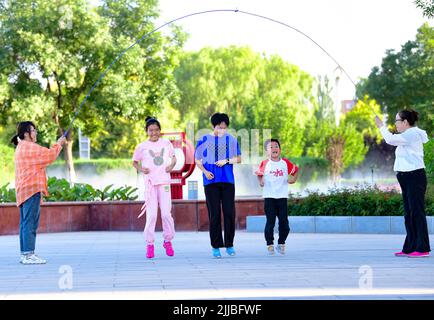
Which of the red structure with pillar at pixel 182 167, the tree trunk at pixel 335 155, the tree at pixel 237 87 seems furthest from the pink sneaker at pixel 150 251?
the tree at pixel 237 87

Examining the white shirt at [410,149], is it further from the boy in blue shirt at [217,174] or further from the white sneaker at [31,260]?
the white sneaker at [31,260]

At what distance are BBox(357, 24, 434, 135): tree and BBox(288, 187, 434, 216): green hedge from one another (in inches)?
1547

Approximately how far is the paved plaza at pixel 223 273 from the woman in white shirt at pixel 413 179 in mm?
383

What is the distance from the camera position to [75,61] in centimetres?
4250

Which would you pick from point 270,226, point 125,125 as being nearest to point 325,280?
point 270,226

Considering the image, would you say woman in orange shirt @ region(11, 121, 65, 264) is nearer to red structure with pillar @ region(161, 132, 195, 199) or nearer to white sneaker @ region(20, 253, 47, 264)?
white sneaker @ region(20, 253, 47, 264)

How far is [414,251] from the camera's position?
12.2 meters

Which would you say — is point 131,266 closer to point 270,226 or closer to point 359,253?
point 270,226

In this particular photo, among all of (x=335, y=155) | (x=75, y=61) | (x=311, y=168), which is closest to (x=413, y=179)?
(x=75, y=61)

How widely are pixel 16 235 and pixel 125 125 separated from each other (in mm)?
41069

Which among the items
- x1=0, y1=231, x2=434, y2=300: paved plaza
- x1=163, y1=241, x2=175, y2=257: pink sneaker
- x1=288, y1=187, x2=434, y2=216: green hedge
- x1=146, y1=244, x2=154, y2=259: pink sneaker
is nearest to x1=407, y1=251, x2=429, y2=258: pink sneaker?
x1=0, y1=231, x2=434, y2=300: paved plaza

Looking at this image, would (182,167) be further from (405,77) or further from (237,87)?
(237,87)

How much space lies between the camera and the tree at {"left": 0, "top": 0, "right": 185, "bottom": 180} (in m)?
42.3

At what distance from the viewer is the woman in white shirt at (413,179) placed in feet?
39.2
